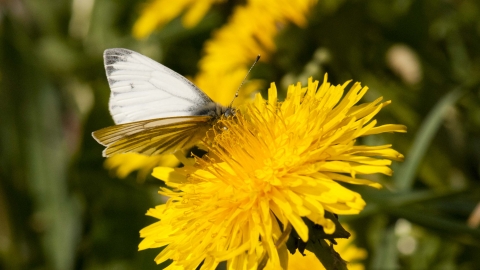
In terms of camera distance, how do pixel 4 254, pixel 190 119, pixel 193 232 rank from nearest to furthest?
pixel 193 232, pixel 190 119, pixel 4 254

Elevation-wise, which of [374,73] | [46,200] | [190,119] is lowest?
[46,200]

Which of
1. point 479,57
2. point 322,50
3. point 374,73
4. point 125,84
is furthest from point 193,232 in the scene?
point 479,57

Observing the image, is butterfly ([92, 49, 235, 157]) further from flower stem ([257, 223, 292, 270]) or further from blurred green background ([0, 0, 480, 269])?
blurred green background ([0, 0, 480, 269])

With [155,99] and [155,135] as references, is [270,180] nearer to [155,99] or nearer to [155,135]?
[155,135]

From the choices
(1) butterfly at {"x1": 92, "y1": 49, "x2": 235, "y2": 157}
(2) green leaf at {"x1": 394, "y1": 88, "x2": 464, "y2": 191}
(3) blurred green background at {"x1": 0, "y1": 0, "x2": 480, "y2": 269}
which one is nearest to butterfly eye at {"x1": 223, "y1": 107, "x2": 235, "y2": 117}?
(1) butterfly at {"x1": 92, "y1": 49, "x2": 235, "y2": 157}

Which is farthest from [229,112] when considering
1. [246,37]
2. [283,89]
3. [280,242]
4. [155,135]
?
[246,37]

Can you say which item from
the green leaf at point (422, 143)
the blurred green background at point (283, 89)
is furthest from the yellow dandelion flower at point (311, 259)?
the green leaf at point (422, 143)

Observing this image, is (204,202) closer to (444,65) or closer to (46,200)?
(444,65)
